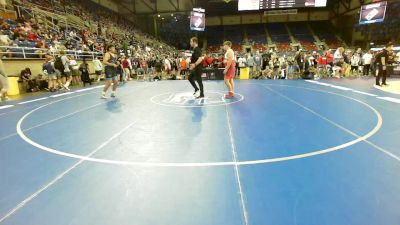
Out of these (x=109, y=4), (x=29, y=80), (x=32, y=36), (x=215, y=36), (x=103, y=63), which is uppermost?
(x=109, y=4)

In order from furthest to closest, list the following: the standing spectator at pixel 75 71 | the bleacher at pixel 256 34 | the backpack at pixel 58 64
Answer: the bleacher at pixel 256 34, the standing spectator at pixel 75 71, the backpack at pixel 58 64

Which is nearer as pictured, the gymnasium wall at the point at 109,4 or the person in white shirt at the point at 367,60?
the person in white shirt at the point at 367,60

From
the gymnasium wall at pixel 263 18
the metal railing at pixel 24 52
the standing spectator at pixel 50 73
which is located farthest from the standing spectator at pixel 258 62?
the gymnasium wall at pixel 263 18

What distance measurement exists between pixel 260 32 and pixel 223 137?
40.4 meters

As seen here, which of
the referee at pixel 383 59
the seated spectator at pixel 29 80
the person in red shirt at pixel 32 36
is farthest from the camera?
the person in red shirt at pixel 32 36

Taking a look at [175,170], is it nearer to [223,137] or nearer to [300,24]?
[223,137]

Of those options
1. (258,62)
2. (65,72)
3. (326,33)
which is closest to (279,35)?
(326,33)

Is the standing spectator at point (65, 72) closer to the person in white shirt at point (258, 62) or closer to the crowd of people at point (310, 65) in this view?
the crowd of people at point (310, 65)

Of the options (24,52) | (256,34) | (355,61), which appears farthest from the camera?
(256,34)

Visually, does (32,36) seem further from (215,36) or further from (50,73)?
(215,36)

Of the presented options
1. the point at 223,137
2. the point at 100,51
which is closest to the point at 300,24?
the point at 100,51

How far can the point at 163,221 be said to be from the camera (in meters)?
2.14

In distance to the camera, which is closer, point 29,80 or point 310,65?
point 29,80

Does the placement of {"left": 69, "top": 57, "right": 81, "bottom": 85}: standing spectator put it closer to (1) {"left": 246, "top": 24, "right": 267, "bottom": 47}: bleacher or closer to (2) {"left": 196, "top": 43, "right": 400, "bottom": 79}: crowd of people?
(2) {"left": 196, "top": 43, "right": 400, "bottom": 79}: crowd of people
